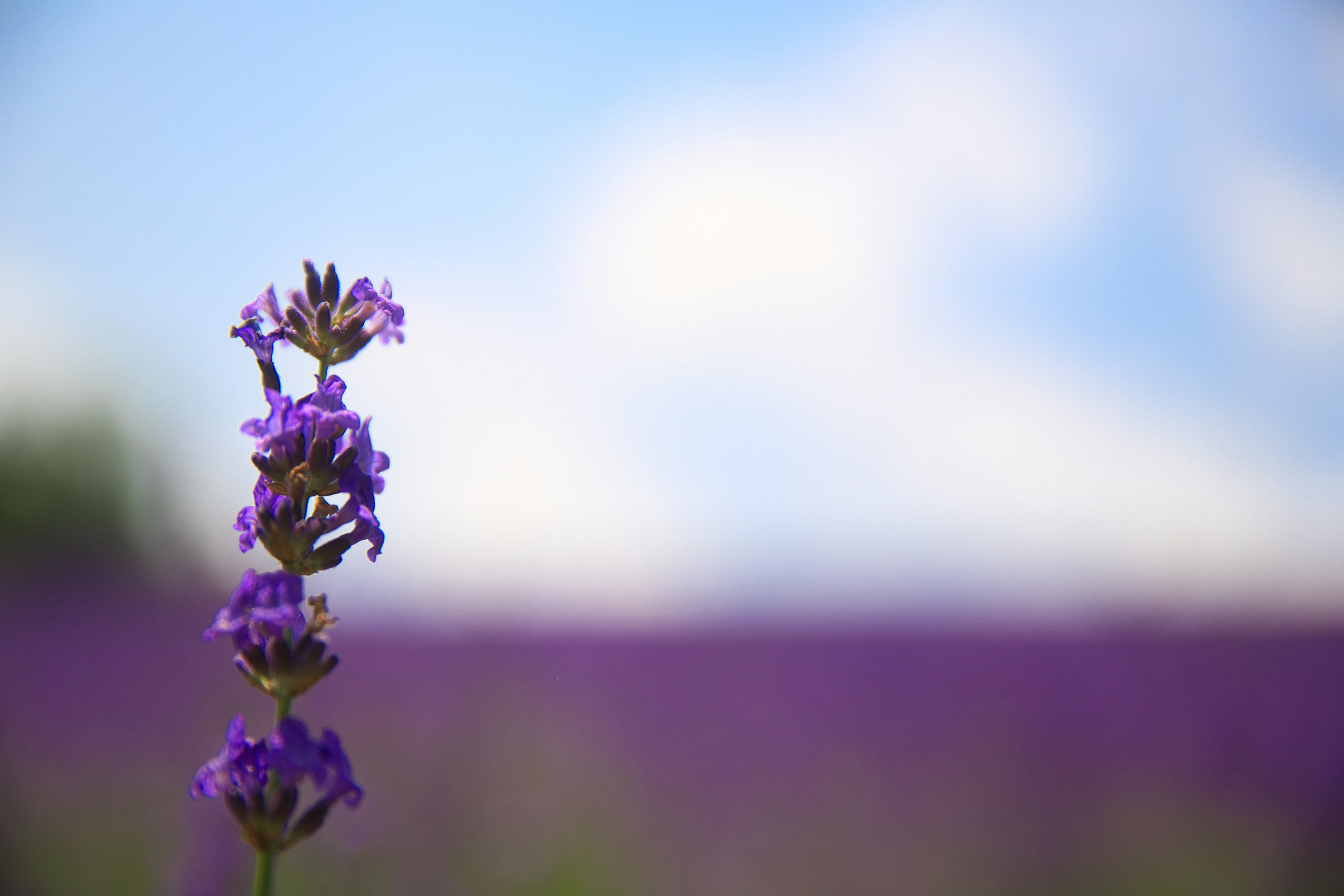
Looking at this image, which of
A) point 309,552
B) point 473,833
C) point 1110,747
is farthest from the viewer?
point 1110,747

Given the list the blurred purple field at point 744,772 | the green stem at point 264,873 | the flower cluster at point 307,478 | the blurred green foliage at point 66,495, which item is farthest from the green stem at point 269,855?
the blurred green foliage at point 66,495

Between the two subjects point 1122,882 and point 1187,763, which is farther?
point 1187,763

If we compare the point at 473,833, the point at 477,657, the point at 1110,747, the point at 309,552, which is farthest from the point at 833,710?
the point at 309,552

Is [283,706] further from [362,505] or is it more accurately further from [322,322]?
[322,322]

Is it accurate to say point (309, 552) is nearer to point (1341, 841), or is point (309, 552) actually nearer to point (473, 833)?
point (473, 833)

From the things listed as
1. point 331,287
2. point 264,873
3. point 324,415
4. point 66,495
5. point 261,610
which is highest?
point 66,495

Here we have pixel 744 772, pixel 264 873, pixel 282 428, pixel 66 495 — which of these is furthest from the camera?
pixel 66 495

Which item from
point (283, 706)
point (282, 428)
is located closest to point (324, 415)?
point (282, 428)

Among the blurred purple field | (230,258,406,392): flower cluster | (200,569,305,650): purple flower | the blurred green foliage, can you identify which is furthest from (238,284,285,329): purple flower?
the blurred green foliage
